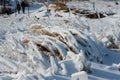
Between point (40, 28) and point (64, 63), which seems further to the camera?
point (40, 28)

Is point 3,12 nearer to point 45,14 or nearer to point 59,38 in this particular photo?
point 45,14

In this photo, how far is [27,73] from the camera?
4090 millimetres

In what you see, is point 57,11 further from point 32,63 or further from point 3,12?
point 32,63

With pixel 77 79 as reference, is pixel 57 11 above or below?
below

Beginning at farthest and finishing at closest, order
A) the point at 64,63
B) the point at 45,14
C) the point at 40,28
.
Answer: the point at 45,14, the point at 40,28, the point at 64,63

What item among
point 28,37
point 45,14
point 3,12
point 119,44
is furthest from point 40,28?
point 3,12

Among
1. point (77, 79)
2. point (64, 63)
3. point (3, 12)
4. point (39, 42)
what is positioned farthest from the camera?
point (3, 12)

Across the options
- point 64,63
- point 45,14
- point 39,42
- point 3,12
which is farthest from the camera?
point 3,12

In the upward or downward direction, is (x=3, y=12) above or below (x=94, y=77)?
below

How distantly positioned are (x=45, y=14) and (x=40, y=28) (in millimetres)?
21987

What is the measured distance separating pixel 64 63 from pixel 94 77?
1.48 feet

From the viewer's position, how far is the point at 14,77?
418 centimetres

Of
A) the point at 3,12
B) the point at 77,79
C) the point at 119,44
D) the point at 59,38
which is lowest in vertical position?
the point at 3,12

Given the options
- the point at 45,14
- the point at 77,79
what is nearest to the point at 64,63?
the point at 77,79
